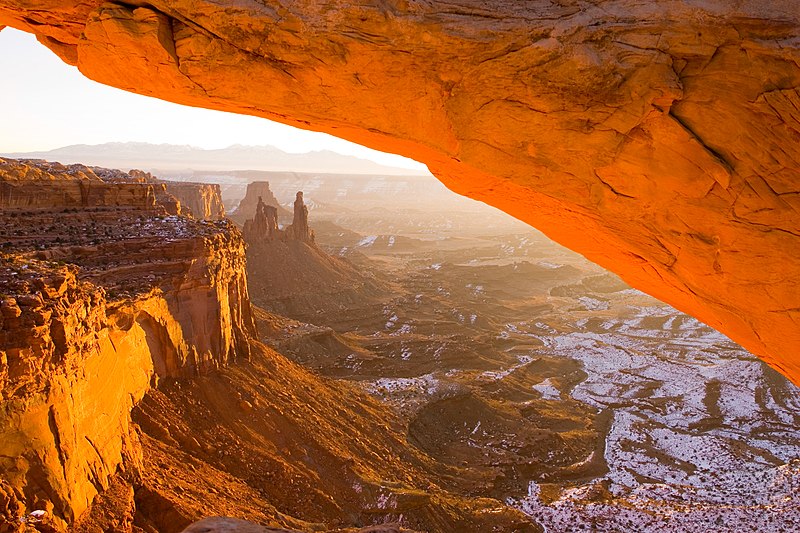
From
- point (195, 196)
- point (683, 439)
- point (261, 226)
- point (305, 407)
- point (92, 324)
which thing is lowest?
point (683, 439)

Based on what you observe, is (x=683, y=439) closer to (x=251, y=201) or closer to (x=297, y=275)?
(x=297, y=275)

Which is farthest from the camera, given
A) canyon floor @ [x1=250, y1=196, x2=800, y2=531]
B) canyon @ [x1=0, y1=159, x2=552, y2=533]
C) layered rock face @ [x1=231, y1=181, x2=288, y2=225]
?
layered rock face @ [x1=231, y1=181, x2=288, y2=225]

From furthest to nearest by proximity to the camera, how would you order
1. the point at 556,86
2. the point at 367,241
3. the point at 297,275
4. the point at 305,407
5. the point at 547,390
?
the point at 367,241, the point at 297,275, the point at 547,390, the point at 305,407, the point at 556,86

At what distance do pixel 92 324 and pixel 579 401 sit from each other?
3119 centimetres

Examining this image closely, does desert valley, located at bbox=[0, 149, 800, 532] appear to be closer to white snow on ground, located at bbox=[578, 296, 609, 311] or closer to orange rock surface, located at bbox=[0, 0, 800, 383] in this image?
orange rock surface, located at bbox=[0, 0, 800, 383]

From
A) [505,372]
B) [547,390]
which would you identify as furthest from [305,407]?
[547,390]

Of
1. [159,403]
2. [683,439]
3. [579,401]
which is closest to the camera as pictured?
[159,403]

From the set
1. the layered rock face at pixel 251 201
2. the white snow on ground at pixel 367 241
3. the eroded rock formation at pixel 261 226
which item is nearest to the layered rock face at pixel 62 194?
the eroded rock formation at pixel 261 226

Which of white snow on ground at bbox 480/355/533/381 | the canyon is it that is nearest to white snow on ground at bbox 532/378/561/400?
white snow on ground at bbox 480/355/533/381

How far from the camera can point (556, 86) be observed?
6477 mm

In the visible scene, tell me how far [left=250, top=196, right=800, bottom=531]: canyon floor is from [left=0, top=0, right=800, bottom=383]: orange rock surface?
17.0 metres

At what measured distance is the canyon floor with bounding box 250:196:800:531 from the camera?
2284 centimetres

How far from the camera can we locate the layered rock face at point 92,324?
28.7 ft

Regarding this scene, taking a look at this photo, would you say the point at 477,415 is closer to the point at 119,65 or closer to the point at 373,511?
the point at 373,511
